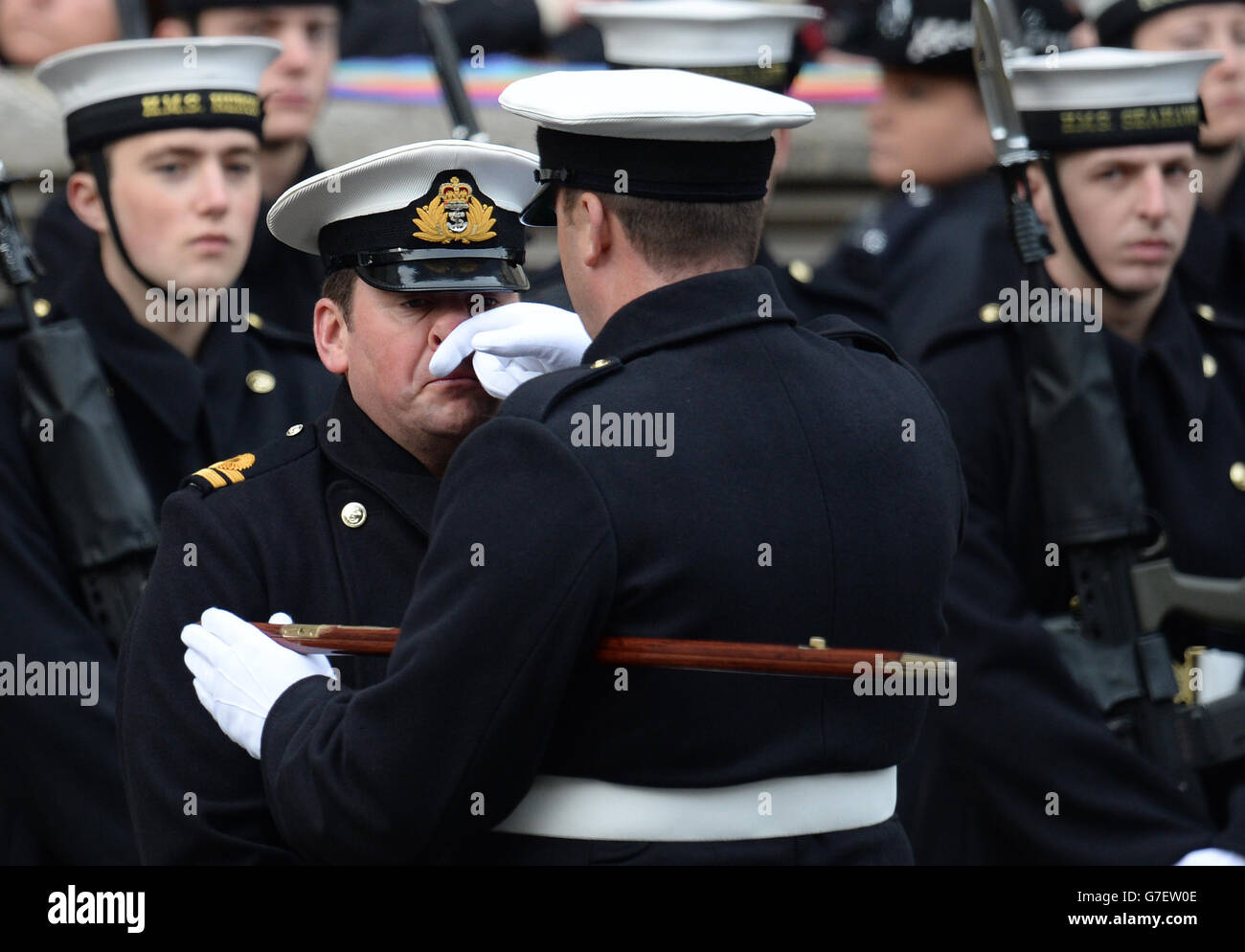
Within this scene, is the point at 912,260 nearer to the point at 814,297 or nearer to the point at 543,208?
the point at 814,297

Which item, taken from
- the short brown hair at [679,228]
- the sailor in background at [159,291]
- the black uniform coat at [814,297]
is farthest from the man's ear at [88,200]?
the short brown hair at [679,228]

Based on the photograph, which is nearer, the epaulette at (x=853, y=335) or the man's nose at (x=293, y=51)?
the epaulette at (x=853, y=335)

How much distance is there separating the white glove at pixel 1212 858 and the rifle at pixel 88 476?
2.23 metres

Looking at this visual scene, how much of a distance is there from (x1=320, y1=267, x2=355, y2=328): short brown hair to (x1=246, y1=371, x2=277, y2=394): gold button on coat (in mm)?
1369

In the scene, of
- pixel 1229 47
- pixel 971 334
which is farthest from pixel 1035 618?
pixel 1229 47


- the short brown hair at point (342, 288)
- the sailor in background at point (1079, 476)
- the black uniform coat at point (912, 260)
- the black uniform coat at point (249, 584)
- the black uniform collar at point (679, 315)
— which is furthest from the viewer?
the black uniform coat at point (912, 260)

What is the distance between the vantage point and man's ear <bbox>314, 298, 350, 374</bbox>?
3502 mm

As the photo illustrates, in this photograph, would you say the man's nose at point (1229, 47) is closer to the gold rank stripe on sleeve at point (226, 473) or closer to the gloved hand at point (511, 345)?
the gloved hand at point (511, 345)

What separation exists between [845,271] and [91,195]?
2508mm

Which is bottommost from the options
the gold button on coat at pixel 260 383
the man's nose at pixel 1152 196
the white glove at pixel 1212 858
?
the white glove at pixel 1212 858

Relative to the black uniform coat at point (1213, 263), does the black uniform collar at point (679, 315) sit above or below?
above

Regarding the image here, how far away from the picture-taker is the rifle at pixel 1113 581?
4492mm
